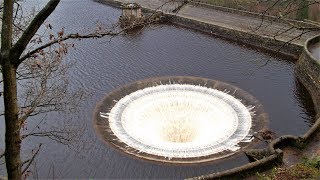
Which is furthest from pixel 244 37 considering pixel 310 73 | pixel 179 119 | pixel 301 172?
pixel 301 172

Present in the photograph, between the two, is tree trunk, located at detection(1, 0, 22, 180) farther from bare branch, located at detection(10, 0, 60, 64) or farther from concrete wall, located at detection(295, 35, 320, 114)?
concrete wall, located at detection(295, 35, 320, 114)

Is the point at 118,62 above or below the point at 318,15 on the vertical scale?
below

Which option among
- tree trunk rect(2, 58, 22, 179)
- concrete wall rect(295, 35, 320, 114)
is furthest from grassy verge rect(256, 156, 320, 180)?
concrete wall rect(295, 35, 320, 114)

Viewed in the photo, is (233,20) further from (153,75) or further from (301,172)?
(301,172)

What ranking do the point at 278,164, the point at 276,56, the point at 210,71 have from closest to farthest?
the point at 278,164 < the point at 210,71 < the point at 276,56

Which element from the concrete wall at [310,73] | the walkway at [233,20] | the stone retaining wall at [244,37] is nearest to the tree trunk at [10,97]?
the concrete wall at [310,73]

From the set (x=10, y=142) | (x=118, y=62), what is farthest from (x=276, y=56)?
(x=10, y=142)

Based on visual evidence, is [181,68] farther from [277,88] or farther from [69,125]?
[69,125]
